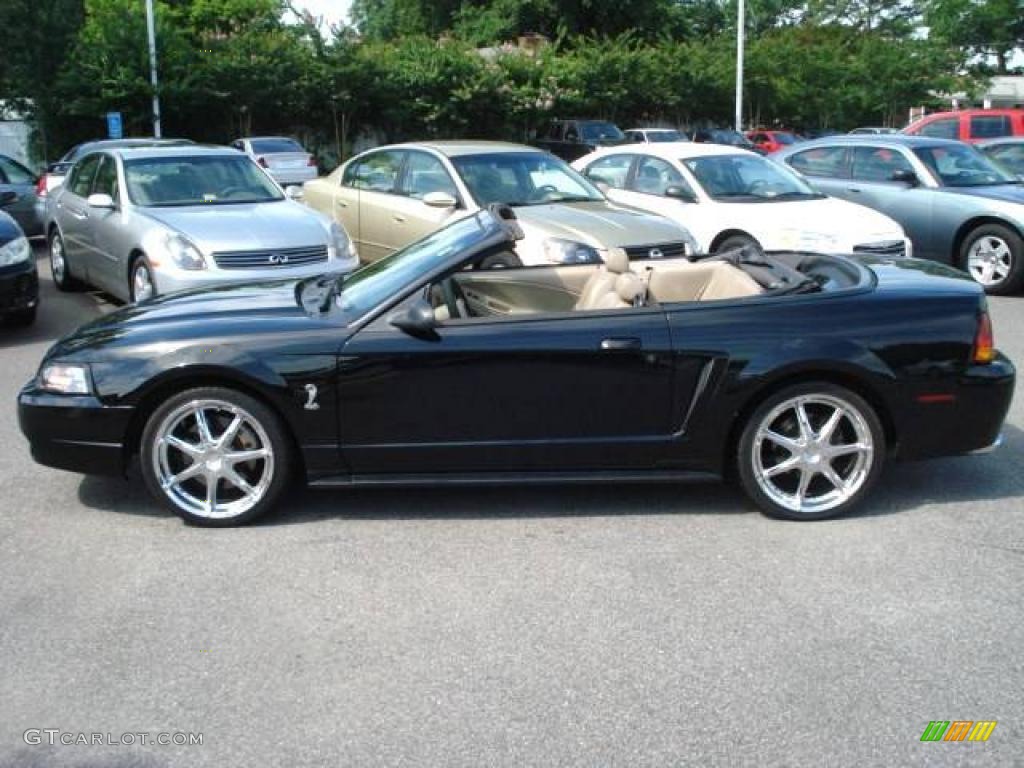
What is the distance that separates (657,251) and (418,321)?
4543 millimetres

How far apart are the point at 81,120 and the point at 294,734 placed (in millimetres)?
31412

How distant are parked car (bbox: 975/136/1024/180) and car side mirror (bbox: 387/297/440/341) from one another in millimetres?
12407

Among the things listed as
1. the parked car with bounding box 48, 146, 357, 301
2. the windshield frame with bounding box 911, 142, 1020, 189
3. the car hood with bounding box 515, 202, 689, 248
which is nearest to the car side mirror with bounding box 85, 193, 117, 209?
the parked car with bounding box 48, 146, 357, 301

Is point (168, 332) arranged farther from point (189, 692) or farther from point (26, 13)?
point (26, 13)

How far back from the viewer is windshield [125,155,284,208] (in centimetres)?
958

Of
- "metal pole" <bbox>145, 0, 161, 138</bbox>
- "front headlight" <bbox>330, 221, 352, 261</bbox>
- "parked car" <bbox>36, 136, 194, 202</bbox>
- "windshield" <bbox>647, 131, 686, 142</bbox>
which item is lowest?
"front headlight" <bbox>330, 221, 352, 261</bbox>

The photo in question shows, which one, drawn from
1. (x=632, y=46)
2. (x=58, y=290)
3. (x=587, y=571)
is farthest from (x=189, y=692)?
(x=632, y=46)

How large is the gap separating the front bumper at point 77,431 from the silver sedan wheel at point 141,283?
4028mm

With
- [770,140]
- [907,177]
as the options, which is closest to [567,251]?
[907,177]

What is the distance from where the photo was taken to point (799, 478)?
15.8 feet

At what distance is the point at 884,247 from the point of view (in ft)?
32.5

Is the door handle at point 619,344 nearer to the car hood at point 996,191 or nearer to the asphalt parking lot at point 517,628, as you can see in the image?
the asphalt parking lot at point 517,628

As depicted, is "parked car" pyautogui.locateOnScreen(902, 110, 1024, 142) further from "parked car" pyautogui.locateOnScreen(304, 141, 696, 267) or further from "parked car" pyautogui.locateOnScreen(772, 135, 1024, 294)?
"parked car" pyautogui.locateOnScreen(304, 141, 696, 267)

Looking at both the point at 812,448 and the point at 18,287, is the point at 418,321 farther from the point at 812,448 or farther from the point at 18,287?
the point at 18,287
